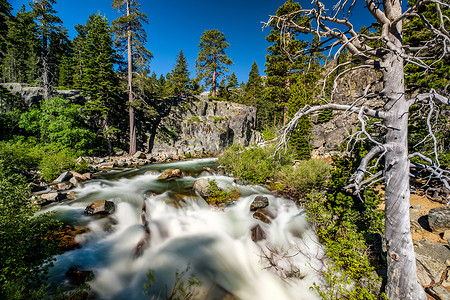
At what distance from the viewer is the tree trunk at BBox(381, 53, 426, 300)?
9.16 feet

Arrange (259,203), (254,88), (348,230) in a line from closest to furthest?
(348,230) < (259,203) < (254,88)

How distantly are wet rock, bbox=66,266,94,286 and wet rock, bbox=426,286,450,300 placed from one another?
772 centimetres

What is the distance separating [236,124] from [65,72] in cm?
4166

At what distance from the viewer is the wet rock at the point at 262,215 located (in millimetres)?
6764

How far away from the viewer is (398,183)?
284 centimetres

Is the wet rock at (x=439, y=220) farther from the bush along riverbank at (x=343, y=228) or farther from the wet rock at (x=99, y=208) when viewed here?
the wet rock at (x=99, y=208)

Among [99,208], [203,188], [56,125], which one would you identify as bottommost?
[99,208]

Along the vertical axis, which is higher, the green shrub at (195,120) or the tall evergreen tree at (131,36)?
the tall evergreen tree at (131,36)

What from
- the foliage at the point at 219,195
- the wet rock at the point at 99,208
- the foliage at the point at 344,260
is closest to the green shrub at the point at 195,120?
the foliage at the point at 219,195

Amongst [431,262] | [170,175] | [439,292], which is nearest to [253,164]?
[170,175]

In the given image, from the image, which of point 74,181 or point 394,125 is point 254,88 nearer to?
point 74,181

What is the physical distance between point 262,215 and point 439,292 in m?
4.54

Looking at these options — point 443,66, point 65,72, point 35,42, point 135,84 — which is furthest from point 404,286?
point 65,72

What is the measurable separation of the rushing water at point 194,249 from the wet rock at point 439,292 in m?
2.29
